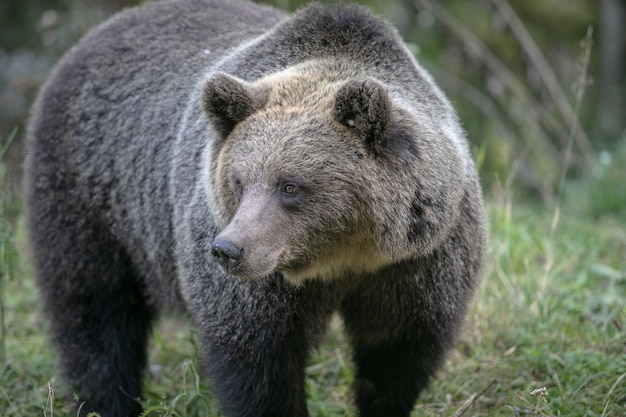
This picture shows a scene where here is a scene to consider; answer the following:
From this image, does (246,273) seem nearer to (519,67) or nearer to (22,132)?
(22,132)

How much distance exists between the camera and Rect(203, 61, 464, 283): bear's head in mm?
4254

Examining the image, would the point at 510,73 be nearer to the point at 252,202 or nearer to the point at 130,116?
the point at 130,116

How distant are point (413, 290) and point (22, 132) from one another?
850 cm

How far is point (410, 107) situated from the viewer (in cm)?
467

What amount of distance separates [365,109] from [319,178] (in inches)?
16.1

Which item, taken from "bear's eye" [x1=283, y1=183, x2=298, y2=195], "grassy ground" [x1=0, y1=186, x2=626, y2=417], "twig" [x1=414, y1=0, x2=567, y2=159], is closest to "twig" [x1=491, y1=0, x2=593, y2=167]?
"twig" [x1=414, y1=0, x2=567, y2=159]

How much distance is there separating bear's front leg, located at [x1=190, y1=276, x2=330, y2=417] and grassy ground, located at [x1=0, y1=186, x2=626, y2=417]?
241 millimetres

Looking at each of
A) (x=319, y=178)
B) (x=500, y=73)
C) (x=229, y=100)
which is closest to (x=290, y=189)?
(x=319, y=178)

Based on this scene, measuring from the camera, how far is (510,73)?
13.6 m

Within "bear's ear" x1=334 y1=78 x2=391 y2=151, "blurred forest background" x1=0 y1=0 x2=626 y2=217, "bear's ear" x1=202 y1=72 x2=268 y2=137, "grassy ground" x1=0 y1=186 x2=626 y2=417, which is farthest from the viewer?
"blurred forest background" x1=0 y1=0 x2=626 y2=217

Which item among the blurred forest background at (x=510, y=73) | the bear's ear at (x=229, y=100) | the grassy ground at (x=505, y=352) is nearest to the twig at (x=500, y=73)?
the blurred forest background at (x=510, y=73)

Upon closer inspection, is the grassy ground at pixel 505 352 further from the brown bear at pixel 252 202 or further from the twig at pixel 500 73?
the twig at pixel 500 73

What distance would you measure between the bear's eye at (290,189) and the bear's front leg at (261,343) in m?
0.63

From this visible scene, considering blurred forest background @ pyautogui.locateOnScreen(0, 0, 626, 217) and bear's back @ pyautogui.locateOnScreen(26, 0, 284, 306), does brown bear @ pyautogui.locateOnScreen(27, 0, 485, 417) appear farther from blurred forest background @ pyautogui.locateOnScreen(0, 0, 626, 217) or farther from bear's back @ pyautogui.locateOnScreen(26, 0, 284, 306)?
blurred forest background @ pyautogui.locateOnScreen(0, 0, 626, 217)
